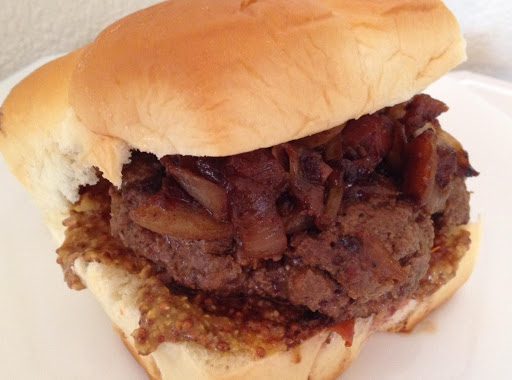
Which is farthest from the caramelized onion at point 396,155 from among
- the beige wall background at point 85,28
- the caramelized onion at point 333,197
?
the beige wall background at point 85,28

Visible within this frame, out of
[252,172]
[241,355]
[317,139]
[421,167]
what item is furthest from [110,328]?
[421,167]

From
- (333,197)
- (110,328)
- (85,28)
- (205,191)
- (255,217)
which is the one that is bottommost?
(110,328)

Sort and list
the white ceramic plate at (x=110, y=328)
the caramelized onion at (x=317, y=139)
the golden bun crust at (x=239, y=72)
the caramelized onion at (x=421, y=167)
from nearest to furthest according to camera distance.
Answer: the golden bun crust at (x=239, y=72) → the caramelized onion at (x=317, y=139) → the caramelized onion at (x=421, y=167) → the white ceramic plate at (x=110, y=328)

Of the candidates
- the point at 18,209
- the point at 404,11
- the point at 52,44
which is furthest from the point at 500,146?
the point at 52,44

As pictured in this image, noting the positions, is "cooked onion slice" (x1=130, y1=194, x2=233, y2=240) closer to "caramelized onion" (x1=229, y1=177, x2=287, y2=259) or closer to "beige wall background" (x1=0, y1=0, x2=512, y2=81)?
"caramelized onion" (x1=229, y1=177, x2=287, y2=259)

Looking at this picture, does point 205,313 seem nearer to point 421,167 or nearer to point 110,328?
point 110,328

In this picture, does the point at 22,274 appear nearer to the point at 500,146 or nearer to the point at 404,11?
the point at 404,11

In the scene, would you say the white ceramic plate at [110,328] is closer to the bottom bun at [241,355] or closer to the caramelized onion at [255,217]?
the bottom bun at [241,355]
